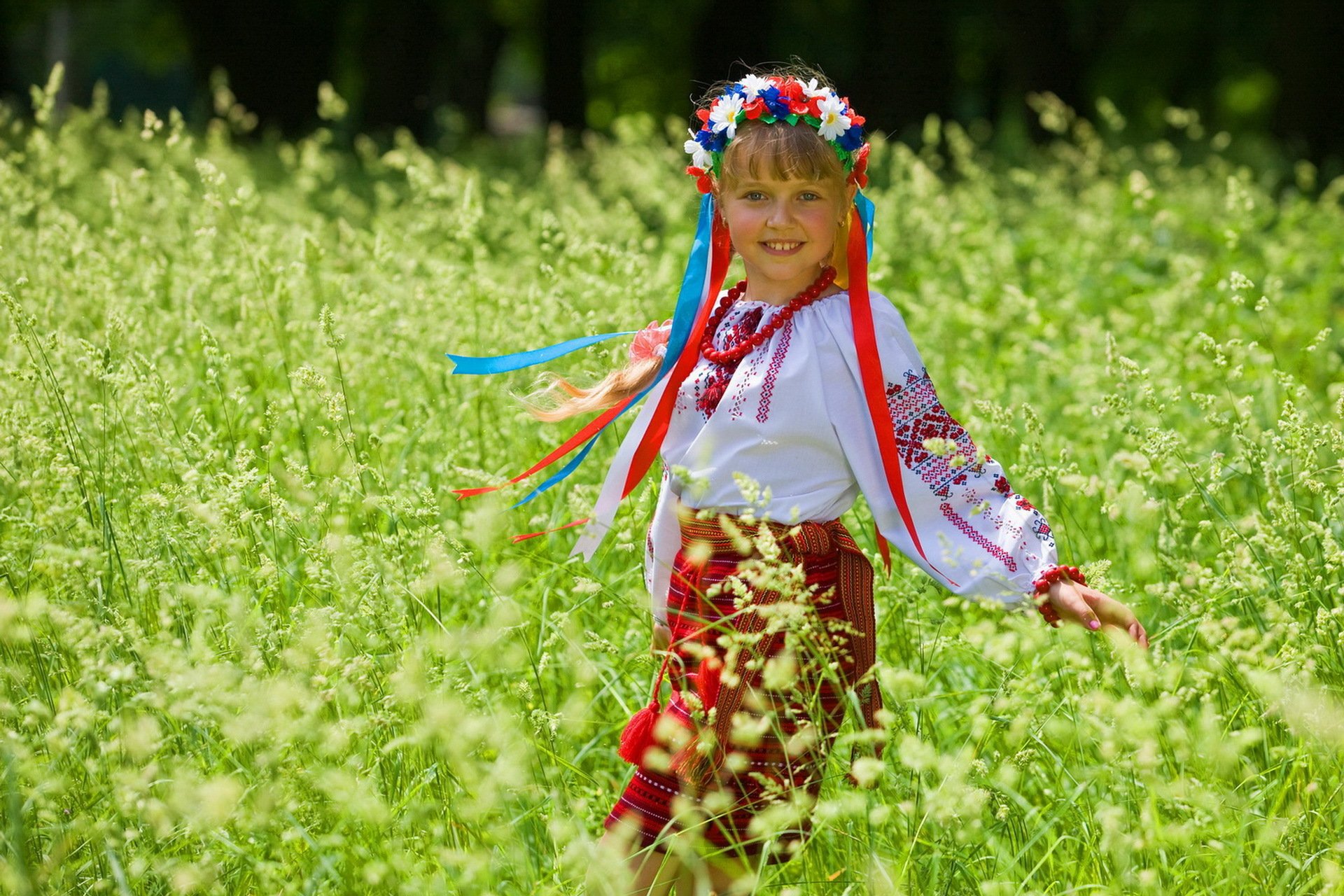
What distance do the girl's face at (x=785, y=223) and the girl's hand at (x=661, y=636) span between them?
632 mm

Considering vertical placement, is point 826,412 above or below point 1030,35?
below

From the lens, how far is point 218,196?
328cm

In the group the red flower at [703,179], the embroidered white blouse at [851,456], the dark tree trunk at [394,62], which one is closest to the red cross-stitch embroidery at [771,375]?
the embroidered white blouse at [851,456]

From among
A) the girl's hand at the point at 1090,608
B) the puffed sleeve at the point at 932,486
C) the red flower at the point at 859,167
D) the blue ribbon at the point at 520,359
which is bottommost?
the girl's hand at the point at 1090,608

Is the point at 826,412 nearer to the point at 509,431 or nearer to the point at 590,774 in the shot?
the point at 590,774

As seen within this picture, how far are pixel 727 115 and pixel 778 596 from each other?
0.87 metres

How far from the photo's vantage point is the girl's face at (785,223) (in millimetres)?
2396

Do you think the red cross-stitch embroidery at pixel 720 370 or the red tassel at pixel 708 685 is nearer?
the red tassel at pixel 708 685

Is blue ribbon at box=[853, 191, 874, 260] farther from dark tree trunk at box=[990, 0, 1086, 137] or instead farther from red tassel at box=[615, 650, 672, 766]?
dark tree trunk at box=[990, 0, 1086, 137]

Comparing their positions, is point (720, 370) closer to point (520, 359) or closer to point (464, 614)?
point (520, 359)

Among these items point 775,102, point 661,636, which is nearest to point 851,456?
point 661,636

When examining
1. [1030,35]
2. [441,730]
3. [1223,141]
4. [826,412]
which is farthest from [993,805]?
[1030,35]

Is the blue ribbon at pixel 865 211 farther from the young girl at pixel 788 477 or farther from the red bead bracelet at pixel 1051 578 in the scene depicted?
the red bead bracelet at pixel 1051 578

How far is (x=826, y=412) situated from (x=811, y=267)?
0.31 meters
